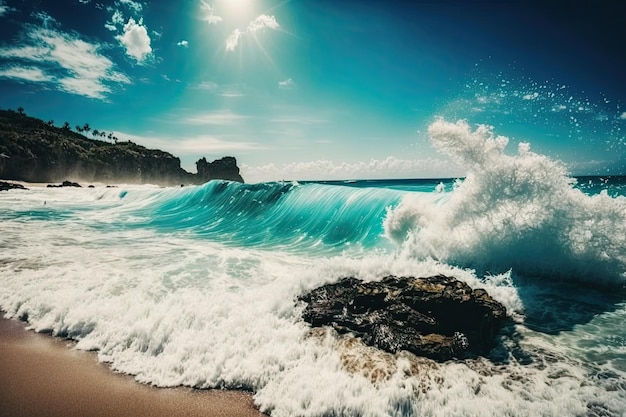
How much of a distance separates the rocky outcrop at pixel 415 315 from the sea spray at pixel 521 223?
10.5 ft

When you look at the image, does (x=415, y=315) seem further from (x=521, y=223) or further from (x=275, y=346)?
(x=521, y=223)

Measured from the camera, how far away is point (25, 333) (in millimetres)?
5406

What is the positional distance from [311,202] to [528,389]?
14.9 meters

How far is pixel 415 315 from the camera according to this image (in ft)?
16.8

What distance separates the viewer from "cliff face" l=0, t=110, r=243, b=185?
56.0m

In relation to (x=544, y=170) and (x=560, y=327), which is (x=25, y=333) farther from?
(x=544, y=170)

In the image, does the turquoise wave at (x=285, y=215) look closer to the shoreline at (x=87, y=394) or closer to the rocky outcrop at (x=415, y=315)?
the rocky outcrop at (x=415, y=315)

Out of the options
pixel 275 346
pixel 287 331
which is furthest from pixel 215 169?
pixel 275 346

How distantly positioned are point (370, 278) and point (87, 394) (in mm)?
4790

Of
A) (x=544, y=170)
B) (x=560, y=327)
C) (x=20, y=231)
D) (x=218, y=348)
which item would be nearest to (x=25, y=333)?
(x=218, y=348)

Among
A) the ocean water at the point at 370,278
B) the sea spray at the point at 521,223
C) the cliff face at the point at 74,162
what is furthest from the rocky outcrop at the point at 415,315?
the cliff face at the point at 74,162

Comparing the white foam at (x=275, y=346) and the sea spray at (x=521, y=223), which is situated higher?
the sea spray at (x=521, y=223)

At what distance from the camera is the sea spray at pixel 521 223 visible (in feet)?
25.4

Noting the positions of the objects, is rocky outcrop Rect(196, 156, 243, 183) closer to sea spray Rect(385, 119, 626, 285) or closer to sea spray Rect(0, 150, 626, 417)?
sea spray Rect(0, 150, 626, 417)
